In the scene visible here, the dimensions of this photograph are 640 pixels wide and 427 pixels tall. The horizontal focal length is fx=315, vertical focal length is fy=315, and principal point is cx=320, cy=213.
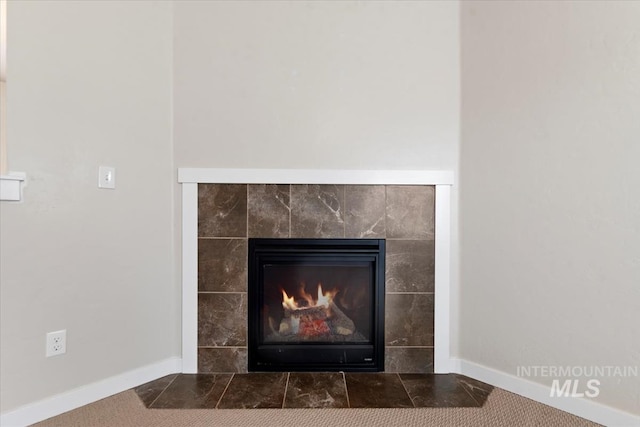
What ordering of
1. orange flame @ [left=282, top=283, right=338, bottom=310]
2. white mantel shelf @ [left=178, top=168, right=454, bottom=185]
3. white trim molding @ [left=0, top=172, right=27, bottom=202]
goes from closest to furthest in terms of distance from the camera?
white trim molding @ [left=0, top=172, right=27, bottom=202] < white mantel shelf @ [left=178, top=168, right=454, bottom=185] < orange flame @ [left=282, top=283, right=338, bottom=310]

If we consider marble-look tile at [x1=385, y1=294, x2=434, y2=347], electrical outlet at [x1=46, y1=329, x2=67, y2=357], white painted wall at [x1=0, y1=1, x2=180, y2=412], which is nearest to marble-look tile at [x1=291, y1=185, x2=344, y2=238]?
marble-look tile at [x1=385, y1=294, x2=434, y2=347]

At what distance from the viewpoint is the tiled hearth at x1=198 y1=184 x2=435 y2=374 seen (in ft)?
6.63

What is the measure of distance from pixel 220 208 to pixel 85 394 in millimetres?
1221

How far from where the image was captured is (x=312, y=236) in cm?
204

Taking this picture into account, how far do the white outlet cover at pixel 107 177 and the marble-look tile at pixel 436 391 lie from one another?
6.77 ft

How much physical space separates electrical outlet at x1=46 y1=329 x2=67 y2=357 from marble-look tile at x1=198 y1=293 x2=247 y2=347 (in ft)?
2.21

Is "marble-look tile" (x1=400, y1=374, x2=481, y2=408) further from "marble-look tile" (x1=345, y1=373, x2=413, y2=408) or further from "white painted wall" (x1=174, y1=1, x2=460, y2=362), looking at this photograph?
"white painted wall" (x1=174, y1=1, x2=460, y2=362)

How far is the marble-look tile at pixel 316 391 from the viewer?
1686mm

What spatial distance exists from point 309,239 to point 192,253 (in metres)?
0.75

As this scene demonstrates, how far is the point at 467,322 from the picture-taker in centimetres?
202

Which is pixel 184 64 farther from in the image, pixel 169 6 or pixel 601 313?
pixel 601 313

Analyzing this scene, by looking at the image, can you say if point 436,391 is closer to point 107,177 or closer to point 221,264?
point 221,264

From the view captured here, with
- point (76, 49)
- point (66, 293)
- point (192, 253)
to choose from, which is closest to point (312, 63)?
point (76, 49)

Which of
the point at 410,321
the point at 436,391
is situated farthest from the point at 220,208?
the point at 436,391
